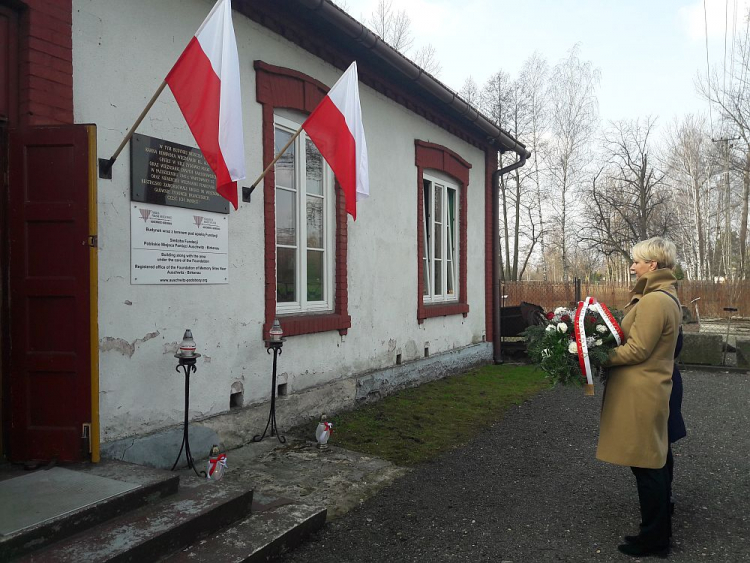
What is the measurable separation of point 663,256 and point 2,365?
426 centimetres

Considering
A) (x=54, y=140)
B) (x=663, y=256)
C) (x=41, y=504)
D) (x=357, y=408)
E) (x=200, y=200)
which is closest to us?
(x=41, y=504)

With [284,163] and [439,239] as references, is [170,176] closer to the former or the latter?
[284,163]

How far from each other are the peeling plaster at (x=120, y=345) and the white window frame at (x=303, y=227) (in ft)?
5.80

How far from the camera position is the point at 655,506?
10.9 feet

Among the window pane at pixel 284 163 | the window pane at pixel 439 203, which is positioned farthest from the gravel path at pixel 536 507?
the window pane at pixel 439 203

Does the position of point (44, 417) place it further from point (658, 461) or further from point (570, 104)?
point (570, 104)

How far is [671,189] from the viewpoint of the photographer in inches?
1499

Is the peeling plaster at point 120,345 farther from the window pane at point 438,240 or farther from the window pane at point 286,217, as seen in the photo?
the window pane at point 438,240

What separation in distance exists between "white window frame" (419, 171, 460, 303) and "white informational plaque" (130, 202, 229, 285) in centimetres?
441

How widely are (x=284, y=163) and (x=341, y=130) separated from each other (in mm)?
1170

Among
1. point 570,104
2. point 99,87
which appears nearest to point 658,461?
point 99,87

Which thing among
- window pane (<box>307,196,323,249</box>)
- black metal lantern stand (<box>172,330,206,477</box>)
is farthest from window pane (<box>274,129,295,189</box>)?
black metal lantern stand (<box>172,330,206,477</box>)

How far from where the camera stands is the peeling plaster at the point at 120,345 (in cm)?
418

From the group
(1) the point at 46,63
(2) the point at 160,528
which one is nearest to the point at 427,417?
(2) the point at 160,528
